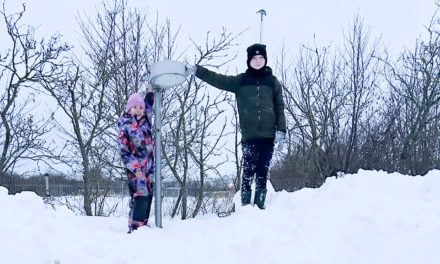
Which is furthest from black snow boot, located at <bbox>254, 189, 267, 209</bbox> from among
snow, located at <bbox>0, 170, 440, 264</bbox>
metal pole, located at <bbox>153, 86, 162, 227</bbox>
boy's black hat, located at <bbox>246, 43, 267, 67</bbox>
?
boy's black hat, located at <bbox>246, 43, 267, 67</bbox>

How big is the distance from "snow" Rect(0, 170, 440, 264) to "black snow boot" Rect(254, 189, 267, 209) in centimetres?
57

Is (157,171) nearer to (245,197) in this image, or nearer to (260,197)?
(245,197)

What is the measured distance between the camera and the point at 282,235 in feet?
11.5

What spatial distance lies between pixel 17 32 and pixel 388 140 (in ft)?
25.8

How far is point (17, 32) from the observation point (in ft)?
32.4

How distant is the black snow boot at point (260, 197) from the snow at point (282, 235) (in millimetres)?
572

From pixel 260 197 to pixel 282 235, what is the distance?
134 centimetres

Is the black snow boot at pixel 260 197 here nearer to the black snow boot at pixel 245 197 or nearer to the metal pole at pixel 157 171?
the black snow boot at pixel 245 197

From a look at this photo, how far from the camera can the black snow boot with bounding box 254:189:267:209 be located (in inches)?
190

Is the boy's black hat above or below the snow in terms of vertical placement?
above

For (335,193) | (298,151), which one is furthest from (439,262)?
(298,151)

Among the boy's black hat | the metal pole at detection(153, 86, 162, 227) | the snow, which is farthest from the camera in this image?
the boy's black hat

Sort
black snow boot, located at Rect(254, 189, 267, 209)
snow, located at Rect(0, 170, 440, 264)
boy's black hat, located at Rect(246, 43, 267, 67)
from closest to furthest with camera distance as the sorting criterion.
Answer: snow, located at Rect(0, 170, 440, 264)
black snow boot, located at Rect(254, 189, 267, 209)
boy's black hat, located at Rect(246, 43, 267, 67)

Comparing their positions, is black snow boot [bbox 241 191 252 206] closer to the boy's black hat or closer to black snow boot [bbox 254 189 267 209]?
black snow boot [bbox 254 189 267 209]
